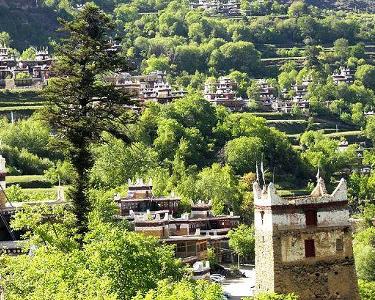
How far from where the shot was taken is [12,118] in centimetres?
10919

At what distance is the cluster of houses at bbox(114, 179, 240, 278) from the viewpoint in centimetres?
6944

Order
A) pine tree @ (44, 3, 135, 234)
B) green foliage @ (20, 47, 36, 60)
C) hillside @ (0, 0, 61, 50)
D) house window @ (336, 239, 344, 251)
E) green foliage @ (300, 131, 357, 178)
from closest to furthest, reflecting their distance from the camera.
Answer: house window @ (336, 239, 344, 251) < pine tree @ (44, 3, 135, 234) < green foliage @ (300, 131, 357, 178) < green foliage @ (20, 47, 36, 60) < hillside @ (0, 0, 61, 50)

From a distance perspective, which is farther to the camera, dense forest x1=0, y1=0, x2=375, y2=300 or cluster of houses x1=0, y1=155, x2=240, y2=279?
cluster of houses x1=0, y1=155, x2=240, y2=279

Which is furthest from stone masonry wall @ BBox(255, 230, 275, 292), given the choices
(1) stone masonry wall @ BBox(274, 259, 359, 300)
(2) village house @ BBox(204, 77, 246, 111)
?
(2) village house @ BBox(204, 77, 246, 111)

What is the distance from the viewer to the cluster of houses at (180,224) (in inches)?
2734

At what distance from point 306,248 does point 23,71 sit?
290ft

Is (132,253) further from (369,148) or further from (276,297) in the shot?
(369,148)

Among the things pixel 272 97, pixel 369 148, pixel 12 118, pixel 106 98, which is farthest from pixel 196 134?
pixel 106 98

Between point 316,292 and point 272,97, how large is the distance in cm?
11735

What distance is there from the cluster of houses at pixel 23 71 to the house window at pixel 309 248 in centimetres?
7837

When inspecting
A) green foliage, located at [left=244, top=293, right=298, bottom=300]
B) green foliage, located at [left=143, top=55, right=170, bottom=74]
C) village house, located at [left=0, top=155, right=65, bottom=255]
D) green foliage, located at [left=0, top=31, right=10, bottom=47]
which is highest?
green foliage, located at [left=0, top=31, right=10, bottom=47]

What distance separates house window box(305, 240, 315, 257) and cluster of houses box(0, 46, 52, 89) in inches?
3086

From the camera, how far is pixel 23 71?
5064 inches

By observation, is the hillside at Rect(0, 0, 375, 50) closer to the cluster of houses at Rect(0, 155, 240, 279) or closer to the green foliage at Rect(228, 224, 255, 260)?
the cluster of houses at Rect(0, 155, 240, 279)
